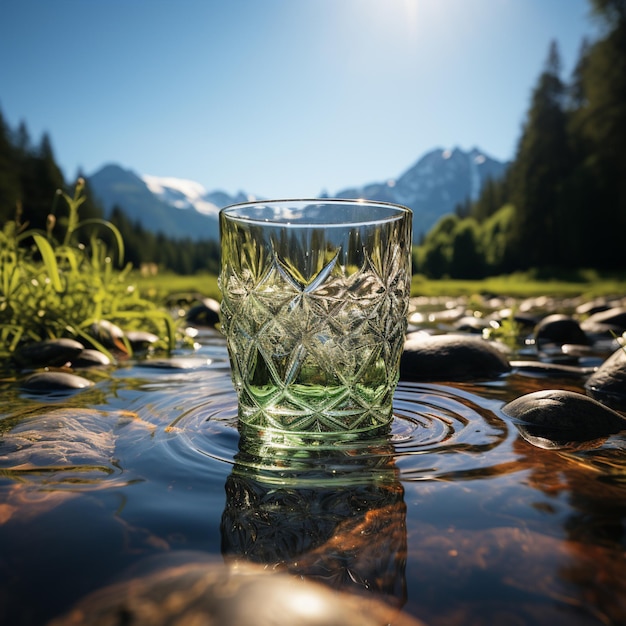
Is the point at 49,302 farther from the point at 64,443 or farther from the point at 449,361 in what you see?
the point at 449,361

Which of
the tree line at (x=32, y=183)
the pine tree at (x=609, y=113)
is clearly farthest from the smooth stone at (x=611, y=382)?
the tree line at (x=32, y=183)

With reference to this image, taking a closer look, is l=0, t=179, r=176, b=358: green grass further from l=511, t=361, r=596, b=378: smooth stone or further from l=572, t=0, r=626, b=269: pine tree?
l=572, t=0, r=626, b=269: pine tree

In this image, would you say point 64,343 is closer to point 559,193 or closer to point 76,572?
point 76,572

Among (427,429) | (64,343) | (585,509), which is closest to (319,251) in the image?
(427,429)

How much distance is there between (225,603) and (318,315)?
964 mm

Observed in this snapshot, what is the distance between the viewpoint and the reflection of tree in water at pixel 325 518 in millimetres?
1036

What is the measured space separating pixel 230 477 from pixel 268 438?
313 mm

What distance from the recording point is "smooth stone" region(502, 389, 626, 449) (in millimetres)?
1838

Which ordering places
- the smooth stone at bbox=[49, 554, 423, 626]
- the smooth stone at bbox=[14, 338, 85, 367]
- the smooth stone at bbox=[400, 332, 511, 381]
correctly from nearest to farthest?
the smooth stone at bbox=[49, 554, 423, 626], the smooth stone at bbox=[400, 332, 511, 381], the smooth stone at bbox=[14, 338, 85, 367]

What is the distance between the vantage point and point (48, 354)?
3322mm

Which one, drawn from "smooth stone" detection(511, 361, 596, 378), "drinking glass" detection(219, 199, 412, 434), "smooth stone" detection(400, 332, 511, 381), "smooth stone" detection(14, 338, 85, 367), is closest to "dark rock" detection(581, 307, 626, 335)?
"smooth stone" detection(511, 361, 596, 378)

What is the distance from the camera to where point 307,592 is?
967 millimetres

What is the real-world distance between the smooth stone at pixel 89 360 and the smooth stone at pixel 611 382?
101 inches

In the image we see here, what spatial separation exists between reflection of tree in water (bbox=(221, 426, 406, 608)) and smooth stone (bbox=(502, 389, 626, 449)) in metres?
0.57
